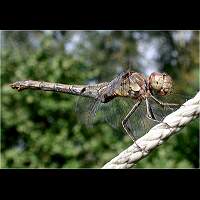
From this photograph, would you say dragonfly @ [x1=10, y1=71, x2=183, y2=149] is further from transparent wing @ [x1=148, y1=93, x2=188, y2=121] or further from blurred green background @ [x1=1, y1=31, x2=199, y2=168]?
blurred green background @ [x1=1, y1=31, x2=199, y2=168]

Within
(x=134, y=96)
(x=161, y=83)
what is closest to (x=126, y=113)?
(x=134, y=96)

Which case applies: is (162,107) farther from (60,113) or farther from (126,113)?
(60,113)

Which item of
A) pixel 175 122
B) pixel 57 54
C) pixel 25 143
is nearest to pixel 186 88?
pixel 57 54

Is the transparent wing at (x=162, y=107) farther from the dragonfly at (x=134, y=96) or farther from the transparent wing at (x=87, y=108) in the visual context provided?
the transparent wing at (x=87, y=108)

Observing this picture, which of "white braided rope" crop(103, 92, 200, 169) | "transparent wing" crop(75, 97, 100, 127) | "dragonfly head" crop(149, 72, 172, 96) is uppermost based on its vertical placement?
"dragonfly head" crop(149, 72, 172, 96)

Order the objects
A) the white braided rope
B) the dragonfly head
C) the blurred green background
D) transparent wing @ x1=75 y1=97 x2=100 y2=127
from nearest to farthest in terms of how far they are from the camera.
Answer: the white braided rope, the dragonfly head, transparent wing @ x1=75 y1=97 x2=100 y2=127, the blurred green background

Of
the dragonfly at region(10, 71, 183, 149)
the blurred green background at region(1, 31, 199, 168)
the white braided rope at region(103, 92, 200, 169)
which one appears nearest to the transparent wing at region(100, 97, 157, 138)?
the dragonfly at region(10, 71, 183, 149)

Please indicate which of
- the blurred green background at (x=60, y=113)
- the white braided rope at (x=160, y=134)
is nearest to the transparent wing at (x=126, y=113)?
the white braided rope at (x=160, y=134)
